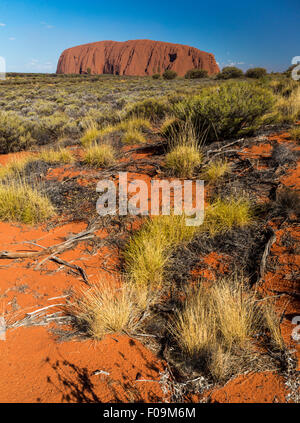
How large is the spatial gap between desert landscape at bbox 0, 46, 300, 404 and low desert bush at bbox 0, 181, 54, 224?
0.07 feet

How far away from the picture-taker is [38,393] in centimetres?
149

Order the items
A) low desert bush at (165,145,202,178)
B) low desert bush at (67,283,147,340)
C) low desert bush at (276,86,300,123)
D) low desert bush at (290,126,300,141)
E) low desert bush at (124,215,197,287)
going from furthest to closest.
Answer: low desert bush at (276,86,300,123), low desert bush at (290,126,300,141), low desert bush at (165,145,202,178), low desert bush at (124,215,197,287), low desert bush at (67,283,147,340)

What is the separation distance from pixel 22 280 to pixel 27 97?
1950 centimetres

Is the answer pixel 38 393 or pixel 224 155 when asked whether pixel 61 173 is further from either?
pixel 38 393

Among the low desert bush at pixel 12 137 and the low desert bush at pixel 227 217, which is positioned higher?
the low desert bush at pixel 12 137

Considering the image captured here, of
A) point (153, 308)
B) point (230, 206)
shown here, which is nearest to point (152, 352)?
point (153, 308)

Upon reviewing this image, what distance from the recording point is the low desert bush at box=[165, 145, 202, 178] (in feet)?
13.7

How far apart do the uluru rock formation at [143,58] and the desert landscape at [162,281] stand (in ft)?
363

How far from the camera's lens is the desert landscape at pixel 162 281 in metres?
1.51

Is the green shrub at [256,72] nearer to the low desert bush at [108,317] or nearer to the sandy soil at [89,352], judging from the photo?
the sandy soil at [89,352]

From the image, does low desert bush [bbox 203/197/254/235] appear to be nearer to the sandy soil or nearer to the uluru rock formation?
the sandy soil

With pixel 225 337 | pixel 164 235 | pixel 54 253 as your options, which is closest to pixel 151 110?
pixel 164 235

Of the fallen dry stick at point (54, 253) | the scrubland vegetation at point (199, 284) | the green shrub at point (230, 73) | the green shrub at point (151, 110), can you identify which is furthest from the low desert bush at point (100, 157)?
the green shrub at point (230, 73)

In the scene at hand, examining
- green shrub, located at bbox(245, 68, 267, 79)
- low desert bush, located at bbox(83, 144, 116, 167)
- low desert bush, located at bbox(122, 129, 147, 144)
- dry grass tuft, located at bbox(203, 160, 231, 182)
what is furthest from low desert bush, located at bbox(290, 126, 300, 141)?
green shrub, located at bbox(245, 68, 267, 79)
